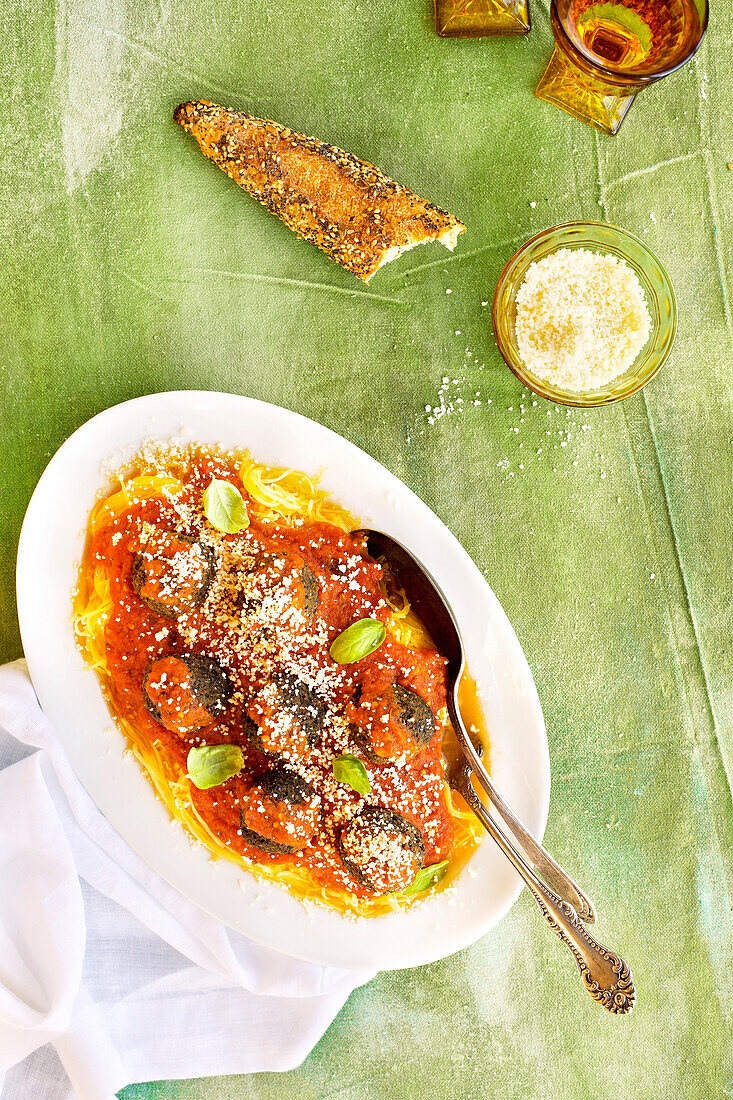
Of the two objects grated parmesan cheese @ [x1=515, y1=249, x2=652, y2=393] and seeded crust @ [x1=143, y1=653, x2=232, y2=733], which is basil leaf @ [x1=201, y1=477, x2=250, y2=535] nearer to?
seeded crust @ [x1=143, y1=653, x2=232, y2=733]

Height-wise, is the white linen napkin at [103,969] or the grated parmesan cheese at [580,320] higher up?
the grated parmesan cheese at [580,320]

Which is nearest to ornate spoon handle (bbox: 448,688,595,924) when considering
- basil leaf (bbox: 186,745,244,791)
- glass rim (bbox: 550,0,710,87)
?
basil leaf (bbox: 186,745,244,791)

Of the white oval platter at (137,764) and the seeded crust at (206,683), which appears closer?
the seeded crust at (206,683)

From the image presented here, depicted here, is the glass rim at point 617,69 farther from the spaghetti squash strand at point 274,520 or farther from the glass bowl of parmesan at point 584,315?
the spaghetti squash strand at point 274,520

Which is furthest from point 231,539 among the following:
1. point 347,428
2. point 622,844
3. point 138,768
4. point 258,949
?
point 622,844

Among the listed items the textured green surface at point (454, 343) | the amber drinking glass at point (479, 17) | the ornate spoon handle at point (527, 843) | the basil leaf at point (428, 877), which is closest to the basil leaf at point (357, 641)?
the ornate spoon handle at point (527, 843)

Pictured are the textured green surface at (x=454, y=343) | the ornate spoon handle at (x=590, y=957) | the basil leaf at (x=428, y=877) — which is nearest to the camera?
the ornate spoon handle at (x=590, y=957)

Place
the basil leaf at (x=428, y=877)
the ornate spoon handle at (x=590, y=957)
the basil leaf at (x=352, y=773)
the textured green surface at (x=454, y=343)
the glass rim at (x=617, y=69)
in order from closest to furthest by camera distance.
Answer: the ornate spoon handle at (x=590, y=957) < the basil leaf at (x=352, y=773) < the glass rim at (x=617, y=69) < the basil leaf at (x=428, y=877) < the textured green surface at (x=454, y=343)
